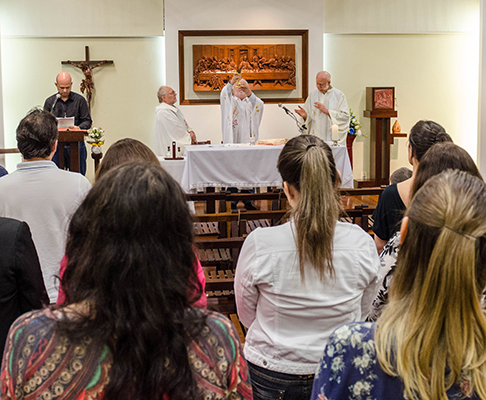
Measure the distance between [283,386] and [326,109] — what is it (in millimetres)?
7465

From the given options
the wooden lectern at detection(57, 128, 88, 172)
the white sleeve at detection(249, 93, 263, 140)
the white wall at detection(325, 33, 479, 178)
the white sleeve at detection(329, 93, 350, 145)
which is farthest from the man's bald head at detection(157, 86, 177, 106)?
the wooden lectern at detection(57, 128, 88, 172)

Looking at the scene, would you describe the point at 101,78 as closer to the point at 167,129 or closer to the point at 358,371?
the point at 167,129

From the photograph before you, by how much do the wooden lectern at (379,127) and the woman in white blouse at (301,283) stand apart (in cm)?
808

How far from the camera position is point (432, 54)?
10.4 meters

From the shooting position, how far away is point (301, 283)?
6.30 feet

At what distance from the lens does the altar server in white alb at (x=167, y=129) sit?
345 inches

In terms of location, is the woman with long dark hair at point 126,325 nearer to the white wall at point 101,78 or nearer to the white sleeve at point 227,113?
the white sleeve at point 227,113

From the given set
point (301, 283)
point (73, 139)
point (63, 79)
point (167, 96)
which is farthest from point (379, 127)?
point (301, 283)

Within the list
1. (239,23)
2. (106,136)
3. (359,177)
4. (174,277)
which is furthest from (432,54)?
(174,277)

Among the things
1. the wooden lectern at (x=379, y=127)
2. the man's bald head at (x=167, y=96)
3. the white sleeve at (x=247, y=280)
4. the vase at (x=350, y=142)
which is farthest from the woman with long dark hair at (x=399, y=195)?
the wooden lectern at (x=379, y=127)

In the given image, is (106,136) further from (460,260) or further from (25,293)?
(460,260)

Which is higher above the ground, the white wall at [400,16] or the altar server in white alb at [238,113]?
the white wall at [400,16]

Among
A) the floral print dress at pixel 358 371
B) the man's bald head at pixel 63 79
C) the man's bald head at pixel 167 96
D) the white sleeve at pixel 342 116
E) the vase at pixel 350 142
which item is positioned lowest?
the floral print dress at pixel 358 371

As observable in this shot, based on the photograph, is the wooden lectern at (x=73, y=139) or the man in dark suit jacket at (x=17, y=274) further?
the wooden lectern at (x=73, y=139)
